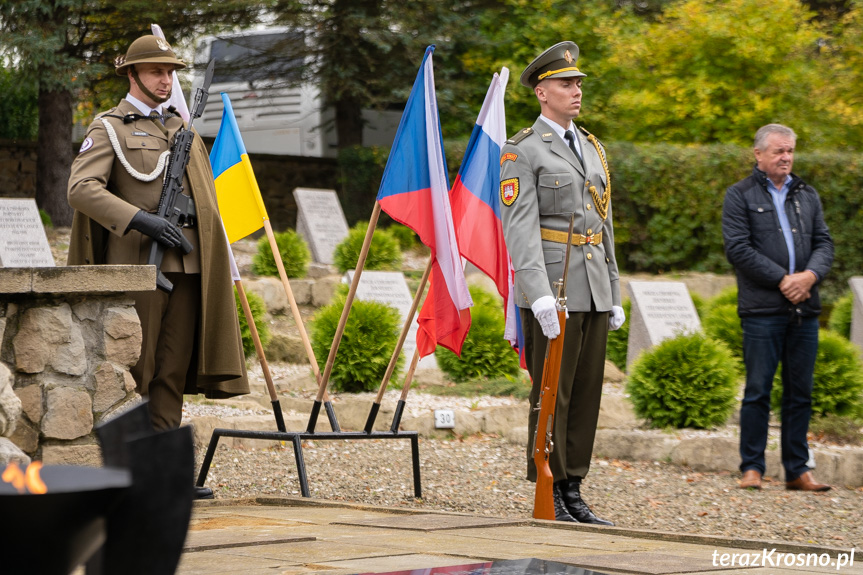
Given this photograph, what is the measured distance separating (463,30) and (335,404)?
37.9ft

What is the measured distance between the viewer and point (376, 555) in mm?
3156

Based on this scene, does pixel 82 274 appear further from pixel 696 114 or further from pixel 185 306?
pixel 696 114

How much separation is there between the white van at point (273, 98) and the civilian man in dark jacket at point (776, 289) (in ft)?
39.9

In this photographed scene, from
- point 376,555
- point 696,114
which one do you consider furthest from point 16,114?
point 376,555

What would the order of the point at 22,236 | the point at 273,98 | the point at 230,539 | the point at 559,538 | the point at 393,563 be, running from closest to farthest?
the point at 393,563 → the point at 230,539 → the point at 559,538 → the point at 22,236 → the point at 273,98

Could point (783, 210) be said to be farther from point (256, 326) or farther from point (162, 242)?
point (256, 326)

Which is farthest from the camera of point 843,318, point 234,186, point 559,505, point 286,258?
point 286,258

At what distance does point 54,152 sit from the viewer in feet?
47.9

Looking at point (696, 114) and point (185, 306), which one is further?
point (696, 114)

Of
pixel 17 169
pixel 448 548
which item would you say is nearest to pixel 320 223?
pixel 17 169

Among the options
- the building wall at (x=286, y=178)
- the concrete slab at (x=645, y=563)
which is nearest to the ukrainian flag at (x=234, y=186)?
the concrete slab at (x=645, y=563)

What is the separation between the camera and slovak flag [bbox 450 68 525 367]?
523 cm

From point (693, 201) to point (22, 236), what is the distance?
8.28 m

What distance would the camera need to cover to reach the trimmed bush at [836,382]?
24.4 ft
